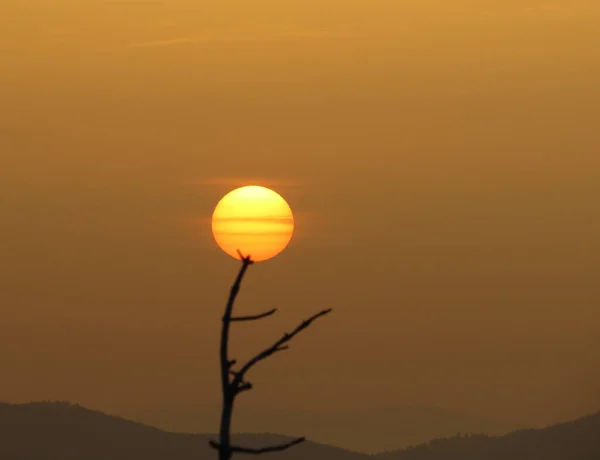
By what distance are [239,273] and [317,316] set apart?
0.97 meters

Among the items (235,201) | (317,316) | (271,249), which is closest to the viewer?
(317,316)

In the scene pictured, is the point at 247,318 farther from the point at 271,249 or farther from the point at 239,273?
the point at 271,249

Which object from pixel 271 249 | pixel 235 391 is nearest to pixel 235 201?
pixel 271 249

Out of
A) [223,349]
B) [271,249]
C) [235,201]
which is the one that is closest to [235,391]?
[223,349]

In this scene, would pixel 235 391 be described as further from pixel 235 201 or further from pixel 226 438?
pixel 235 201

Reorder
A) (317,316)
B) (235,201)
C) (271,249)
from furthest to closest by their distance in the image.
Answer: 1. (235,201)
2. (271,249)
3. (317,316)

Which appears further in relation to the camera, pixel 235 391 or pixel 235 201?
pixel 235 201

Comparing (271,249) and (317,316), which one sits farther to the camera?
(271,249)

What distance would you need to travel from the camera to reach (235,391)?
14.8 m

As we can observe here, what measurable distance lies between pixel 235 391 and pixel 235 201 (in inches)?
458

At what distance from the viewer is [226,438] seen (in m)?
14.1

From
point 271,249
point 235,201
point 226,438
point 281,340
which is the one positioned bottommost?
point 226,438

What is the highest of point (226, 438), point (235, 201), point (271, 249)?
point (235, 201)

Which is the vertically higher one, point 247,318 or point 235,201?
point 235,201
